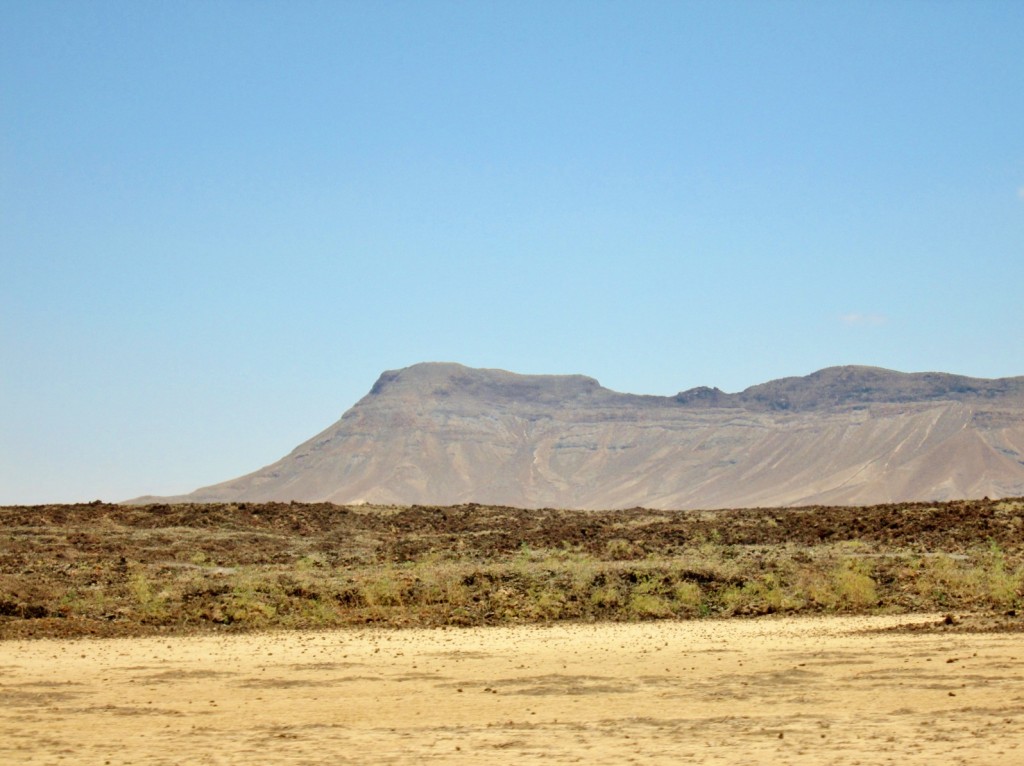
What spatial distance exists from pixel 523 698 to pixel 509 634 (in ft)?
24.7

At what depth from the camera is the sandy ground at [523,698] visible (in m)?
12.7

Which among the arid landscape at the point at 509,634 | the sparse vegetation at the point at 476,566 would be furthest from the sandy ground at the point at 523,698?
the sparse vegetation at the point at 476,566

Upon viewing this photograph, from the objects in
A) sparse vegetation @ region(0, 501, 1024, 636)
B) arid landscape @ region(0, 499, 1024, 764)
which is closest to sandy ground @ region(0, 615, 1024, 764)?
arid landscape @ region(0, 499, 1024, 764)

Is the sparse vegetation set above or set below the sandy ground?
above

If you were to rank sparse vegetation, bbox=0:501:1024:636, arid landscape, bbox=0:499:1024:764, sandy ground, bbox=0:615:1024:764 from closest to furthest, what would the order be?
sandy ground, bbox=0:615:1024:764 → arid landscape, bbox=0:499:1024:764 → sparse vegetation, bbox=0:501:1024:636

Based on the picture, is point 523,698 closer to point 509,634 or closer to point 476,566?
point 509,634

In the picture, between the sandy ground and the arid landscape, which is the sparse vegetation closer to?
the arid landscape

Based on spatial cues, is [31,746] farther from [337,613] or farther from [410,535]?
[410,535]

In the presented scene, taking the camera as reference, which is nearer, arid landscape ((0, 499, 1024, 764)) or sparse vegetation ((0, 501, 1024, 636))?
arid landscape ((0, 499, 1024, 764))

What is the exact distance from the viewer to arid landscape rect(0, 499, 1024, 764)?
13461 mm

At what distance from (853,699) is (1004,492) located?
535ft

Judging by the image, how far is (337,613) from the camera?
2608 cm

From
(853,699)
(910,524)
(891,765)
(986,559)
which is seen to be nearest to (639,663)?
(853,699)

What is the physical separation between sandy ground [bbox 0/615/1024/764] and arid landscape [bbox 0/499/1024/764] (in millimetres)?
63
